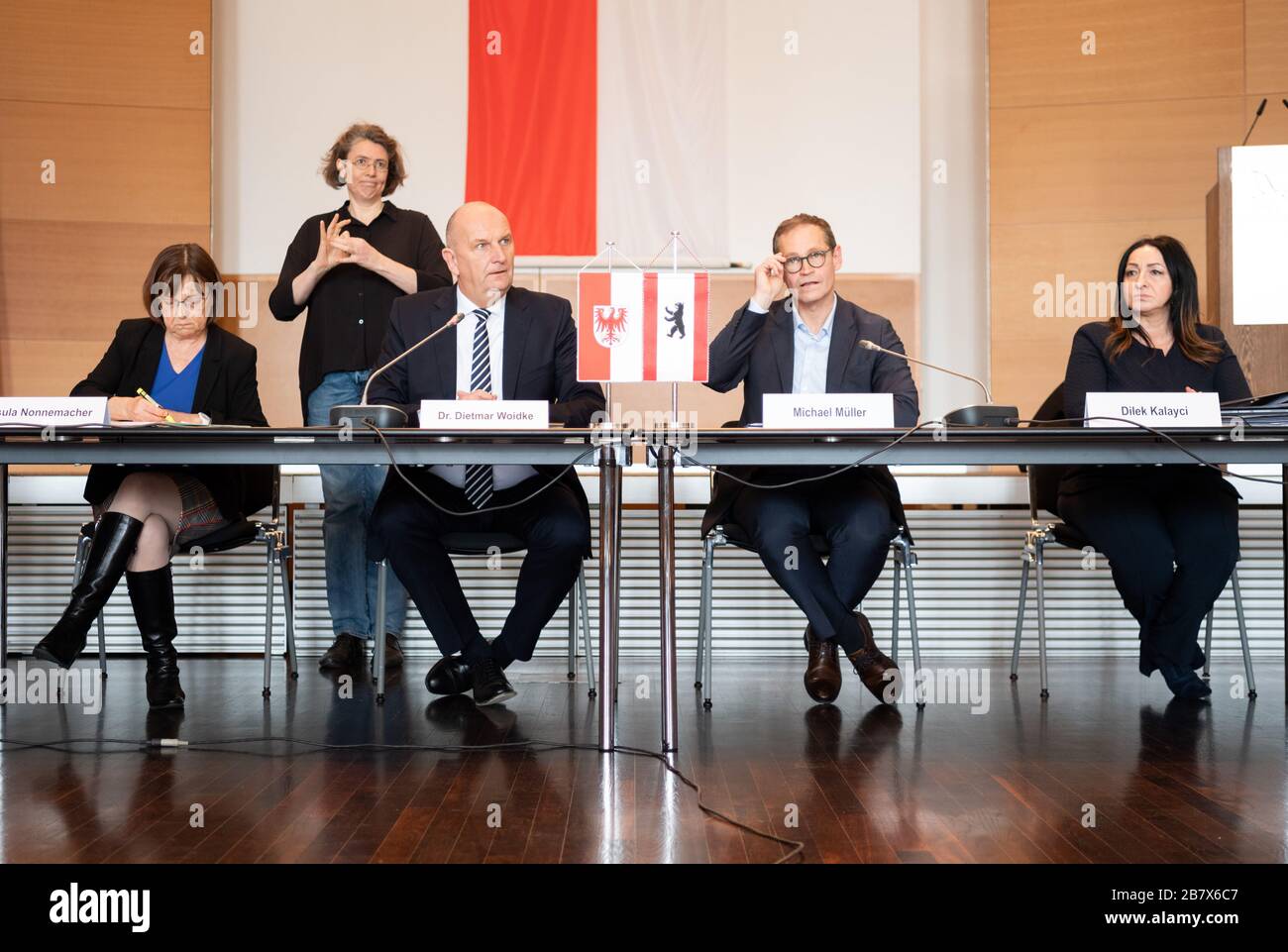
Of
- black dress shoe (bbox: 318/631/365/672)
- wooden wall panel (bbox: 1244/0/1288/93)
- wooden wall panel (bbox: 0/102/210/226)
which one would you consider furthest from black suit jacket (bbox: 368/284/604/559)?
wooden wall panel (bbox: 1244/0/1288/93)

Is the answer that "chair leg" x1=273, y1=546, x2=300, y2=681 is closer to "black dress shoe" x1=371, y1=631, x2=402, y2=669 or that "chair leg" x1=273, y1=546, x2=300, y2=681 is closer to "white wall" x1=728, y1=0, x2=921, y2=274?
"black dress shoe" x1=371, y1=631, x2=402, y2=669

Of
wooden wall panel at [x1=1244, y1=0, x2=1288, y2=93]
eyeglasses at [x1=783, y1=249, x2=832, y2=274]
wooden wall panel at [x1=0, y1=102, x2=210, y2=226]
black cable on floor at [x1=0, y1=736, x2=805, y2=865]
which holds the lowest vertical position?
black cable on floor at [x1=0, y1=736, x2=805, y2=865]

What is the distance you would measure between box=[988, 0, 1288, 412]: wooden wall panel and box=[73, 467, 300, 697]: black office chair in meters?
3.11

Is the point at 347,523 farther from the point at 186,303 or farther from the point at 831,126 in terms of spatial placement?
the point at 831,126

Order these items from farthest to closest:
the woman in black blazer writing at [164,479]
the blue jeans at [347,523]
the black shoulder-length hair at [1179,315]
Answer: the blue jeans at [347,523] < the black shoulder-length hair at [1179,315] < the woman in black blazer writing at [164,479]

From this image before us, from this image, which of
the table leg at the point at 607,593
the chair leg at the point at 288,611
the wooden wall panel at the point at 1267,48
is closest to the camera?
the table leg at the point at 607,593

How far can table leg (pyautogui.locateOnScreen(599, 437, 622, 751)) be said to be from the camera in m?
2.18

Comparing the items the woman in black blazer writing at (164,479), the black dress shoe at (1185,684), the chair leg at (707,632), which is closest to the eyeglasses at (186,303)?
the woman in black blazer writing at (164,479)

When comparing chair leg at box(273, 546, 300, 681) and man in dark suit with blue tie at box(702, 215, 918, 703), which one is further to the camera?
chair leg at box(273, 546, 300, 681)

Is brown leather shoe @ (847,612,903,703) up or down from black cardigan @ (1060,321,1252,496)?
down

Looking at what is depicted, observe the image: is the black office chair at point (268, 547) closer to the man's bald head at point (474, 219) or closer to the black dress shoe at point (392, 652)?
the black dress shoe at point (392, 652)

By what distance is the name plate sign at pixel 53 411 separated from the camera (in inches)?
87.3

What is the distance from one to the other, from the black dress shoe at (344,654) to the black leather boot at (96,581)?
0.77 m

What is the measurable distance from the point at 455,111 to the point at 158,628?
3.04 metres
